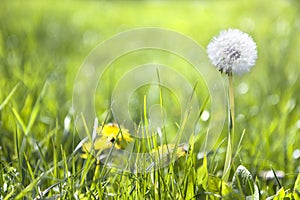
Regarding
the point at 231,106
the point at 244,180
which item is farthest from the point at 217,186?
the point at 231,106

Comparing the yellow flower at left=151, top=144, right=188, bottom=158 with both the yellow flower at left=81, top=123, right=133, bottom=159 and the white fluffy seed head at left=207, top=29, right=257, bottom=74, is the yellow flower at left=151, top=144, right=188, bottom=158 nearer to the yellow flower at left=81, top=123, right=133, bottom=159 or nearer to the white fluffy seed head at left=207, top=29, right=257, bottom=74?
the yellow flower at left=81, top=123, right=133, bottom=159

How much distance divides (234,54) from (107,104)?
976mm

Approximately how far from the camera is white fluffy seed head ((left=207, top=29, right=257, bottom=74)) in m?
1.11

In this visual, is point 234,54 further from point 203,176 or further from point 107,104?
point 107,104

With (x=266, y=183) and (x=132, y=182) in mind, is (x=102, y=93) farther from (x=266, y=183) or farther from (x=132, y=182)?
(x=132, y=182)

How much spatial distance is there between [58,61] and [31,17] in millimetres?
1485

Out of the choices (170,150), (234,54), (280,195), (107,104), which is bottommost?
(280,195)

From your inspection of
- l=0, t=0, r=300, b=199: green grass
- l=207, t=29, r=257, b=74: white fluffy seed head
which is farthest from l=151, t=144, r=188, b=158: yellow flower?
l=207, t=29, r=257, b=74: white fluffy seed head

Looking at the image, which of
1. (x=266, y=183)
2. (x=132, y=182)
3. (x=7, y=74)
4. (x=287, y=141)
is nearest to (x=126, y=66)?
(x=7, y=74)

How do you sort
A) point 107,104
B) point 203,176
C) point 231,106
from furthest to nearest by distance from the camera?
point 107,104 → point 203,176 → point 231,106

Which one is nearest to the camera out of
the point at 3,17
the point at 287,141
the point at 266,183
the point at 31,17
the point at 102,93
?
the point at 266,183

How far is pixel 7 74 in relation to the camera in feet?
7.13

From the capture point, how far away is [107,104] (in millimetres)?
2033

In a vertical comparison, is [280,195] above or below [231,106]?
below
